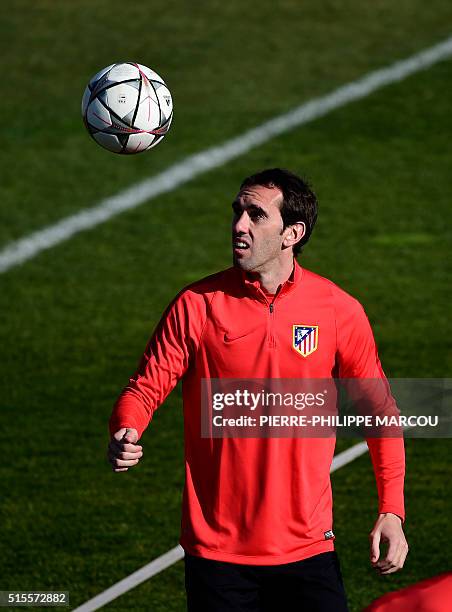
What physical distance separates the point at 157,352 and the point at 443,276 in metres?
8.32

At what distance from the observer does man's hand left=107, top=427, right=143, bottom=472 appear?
16.0 ft

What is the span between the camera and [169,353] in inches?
206

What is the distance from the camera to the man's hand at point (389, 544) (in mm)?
5078

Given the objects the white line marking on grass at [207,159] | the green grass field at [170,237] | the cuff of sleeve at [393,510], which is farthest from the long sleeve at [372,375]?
the white line marking on grass at [207,159]

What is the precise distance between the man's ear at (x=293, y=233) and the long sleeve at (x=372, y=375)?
1.02ft

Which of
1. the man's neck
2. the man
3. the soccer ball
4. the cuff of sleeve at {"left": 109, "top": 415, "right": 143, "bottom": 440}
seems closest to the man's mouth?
the man

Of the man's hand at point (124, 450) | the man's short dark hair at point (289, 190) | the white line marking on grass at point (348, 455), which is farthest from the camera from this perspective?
the white line marking on grass at point (348, 455)

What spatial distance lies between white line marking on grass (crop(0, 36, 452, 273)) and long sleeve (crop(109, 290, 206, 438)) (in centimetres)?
861

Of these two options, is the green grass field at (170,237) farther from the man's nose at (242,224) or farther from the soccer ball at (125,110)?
the man's nose at (242,224)

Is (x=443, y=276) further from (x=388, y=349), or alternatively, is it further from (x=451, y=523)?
(x=451, y=523)

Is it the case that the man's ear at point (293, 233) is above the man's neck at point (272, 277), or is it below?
above

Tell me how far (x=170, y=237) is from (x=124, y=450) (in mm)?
9682

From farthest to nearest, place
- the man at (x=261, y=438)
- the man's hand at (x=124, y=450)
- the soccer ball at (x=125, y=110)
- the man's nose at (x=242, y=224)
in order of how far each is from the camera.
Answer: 1. the soccer ball at (x=125, y=110)
2. the man's nose at (x=242, y=224)
3. the man at (x=261, y=438)
4. the man's hand at (x=124, y=450)

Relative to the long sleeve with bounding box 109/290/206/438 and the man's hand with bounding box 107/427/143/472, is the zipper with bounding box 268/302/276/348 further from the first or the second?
the man's hand with bounding box 107/427/143/472
